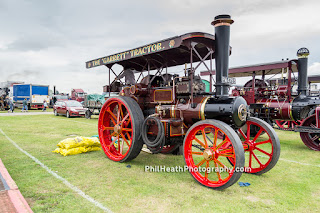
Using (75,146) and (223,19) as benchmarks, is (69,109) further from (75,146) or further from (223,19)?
(223,19)

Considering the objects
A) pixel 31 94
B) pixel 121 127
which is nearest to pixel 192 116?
pixel 121 127

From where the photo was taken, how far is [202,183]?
3266 mm

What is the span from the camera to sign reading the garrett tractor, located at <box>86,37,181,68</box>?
3760 millimetres

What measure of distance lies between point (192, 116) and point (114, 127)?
1680 millimetres

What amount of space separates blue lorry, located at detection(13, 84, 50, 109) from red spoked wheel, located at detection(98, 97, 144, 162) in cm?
1981

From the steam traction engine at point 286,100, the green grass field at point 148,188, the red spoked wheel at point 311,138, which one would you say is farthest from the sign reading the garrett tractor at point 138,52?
the steam traction engine at point 286,100

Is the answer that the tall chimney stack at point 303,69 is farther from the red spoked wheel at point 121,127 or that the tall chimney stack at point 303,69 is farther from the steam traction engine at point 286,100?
the red spoked wheel at point 121,127

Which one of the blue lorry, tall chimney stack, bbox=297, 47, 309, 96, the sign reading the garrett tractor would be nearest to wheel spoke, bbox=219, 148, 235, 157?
the sign reading the garrett tractor

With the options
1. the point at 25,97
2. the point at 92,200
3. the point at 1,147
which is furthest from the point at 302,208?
the point at 25,97

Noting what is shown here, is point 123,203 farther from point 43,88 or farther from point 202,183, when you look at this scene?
point 43,88

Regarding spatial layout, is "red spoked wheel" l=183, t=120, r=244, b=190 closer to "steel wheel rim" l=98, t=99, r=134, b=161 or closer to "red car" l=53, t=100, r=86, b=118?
"steel wheel rim" l=98, t=99, r=134, b=161

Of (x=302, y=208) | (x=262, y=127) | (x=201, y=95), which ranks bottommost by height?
(x=302, y=208)

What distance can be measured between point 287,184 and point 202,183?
132cm

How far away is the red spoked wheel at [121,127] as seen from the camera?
4.16 metres
